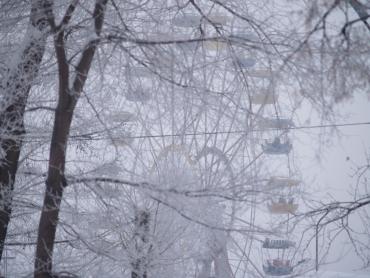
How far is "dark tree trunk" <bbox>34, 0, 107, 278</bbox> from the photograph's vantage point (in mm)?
3363

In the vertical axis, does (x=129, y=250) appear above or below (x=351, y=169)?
below

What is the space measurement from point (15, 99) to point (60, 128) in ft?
2.01

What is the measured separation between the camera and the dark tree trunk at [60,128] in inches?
132

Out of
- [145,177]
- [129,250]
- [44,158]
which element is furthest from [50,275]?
[44,158]

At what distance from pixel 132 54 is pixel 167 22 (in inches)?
33.2

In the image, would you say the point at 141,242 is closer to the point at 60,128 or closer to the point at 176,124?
the point at 176,124

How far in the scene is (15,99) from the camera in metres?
3.98

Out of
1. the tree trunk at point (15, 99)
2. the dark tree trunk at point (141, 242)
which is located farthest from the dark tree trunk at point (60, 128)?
the dark tree trunk at point (141, 242)

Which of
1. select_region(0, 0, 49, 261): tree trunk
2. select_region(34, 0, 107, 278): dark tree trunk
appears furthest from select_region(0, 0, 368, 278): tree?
select_region(0, 0, 49, 261): tree trunk

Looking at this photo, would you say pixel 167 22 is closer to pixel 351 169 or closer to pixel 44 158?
pixel 44 158

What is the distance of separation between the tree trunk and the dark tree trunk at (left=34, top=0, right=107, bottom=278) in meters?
0.40

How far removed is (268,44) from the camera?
11.2 feet

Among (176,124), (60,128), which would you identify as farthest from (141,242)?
(60,128)

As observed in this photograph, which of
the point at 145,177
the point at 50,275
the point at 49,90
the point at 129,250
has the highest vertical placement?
the point at 49,90
